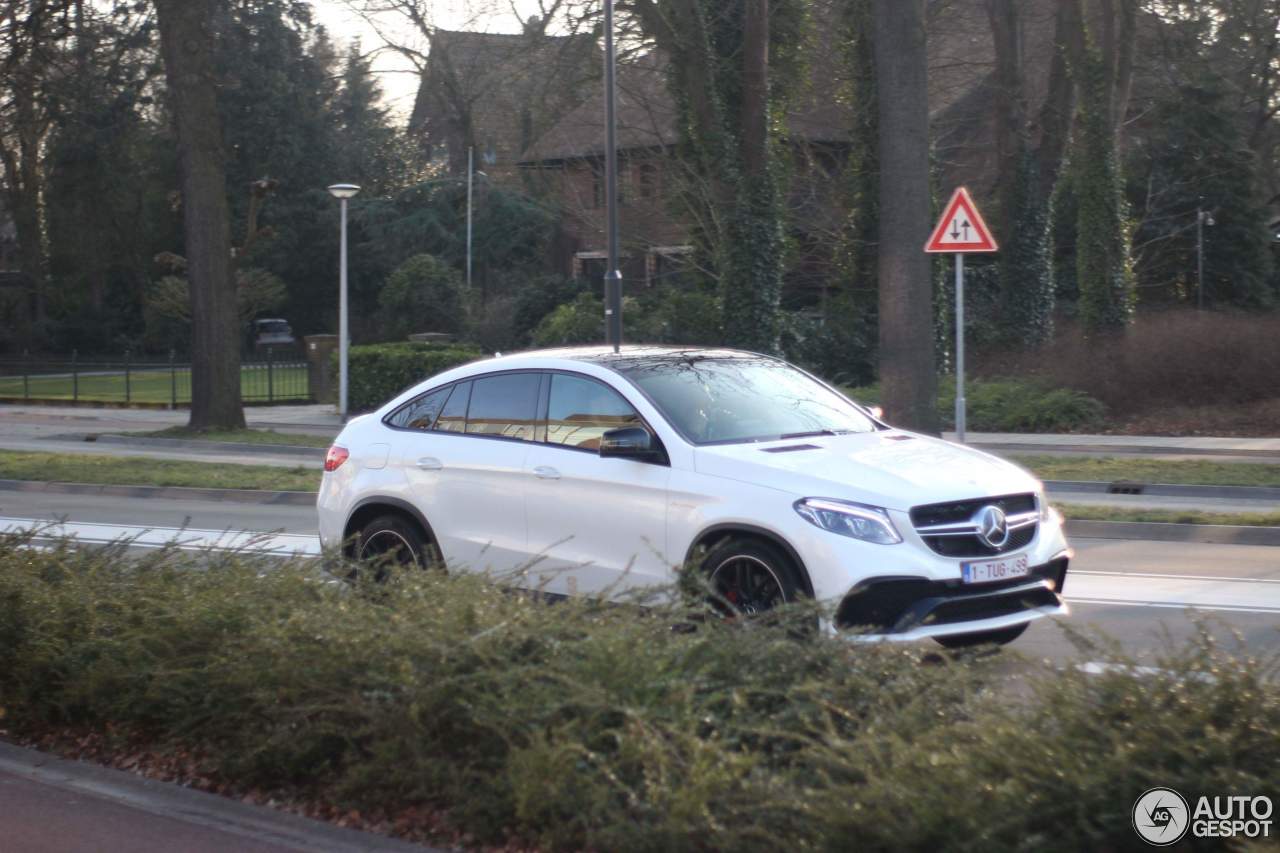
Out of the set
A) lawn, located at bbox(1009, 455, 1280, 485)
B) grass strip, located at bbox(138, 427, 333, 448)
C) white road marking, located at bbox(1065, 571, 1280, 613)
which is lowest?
white road marking, located at bbox(1065, 571, 1280, 613)

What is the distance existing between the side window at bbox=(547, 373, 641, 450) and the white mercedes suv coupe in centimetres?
1

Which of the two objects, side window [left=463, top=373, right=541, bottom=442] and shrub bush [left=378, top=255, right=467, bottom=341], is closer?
side window [left=463, top=373, right=541, bottom=442]

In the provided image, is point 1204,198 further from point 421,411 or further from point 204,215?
point 421,411

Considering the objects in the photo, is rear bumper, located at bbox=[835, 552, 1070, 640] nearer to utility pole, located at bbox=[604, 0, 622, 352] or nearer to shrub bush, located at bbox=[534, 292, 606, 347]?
utility pole, located at bbox=[604, 0, 622, 352]

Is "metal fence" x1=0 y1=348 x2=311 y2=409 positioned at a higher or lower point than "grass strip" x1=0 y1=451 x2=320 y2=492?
higher

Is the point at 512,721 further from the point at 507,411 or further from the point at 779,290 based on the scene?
the point at 779,290

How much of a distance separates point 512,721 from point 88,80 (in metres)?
17.7

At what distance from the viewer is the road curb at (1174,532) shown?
12430mm

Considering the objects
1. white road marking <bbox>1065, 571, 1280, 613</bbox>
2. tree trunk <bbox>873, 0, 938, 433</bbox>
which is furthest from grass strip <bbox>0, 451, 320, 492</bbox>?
white road marking <bbox>1065, 571, 1280, 613</bbox>

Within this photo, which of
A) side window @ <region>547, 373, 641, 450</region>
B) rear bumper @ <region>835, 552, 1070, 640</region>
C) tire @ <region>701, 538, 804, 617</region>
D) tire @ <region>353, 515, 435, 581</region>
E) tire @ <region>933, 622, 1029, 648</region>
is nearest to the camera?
rear bumper @ <region>835, 552, 1070, 640</region>

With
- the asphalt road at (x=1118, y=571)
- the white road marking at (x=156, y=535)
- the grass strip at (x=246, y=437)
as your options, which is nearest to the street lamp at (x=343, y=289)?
the grass strip at (x=246, y=437)

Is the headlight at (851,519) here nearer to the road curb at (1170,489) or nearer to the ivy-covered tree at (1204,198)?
the road curb at (1170,489)

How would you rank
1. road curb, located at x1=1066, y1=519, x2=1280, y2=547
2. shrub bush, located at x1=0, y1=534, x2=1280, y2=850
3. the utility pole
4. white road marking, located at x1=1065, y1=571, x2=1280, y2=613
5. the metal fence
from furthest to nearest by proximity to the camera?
the metal fence
the utility pole
road curb, located at x1=1066, y1=519, x2=1280, y2=547
white road marking, located at x1=1065, y1=571, x2=1280, y2=613
shrub bush, located at x1=0, y1=534, x2=1280, y2=850

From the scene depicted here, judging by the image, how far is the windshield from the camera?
7.78 meters
